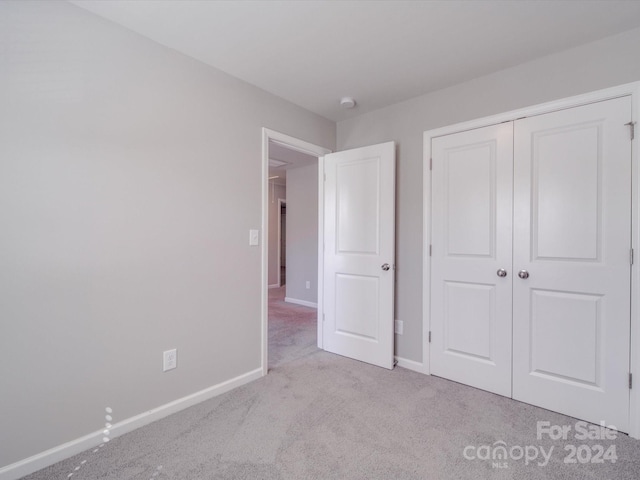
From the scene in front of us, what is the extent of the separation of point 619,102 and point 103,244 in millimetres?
3136

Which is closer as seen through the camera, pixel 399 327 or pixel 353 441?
pixel 353 441

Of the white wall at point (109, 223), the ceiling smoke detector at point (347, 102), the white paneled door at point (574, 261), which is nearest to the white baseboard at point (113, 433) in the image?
the white wall at point (109, 223)

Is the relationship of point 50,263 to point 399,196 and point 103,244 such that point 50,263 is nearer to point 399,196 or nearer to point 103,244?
point 103,244

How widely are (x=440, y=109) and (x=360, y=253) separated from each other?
1409mm

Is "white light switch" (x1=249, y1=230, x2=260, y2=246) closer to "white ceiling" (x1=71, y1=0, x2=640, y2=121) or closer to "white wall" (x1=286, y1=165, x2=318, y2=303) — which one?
"white ceiling" (x1=71, y1=0, x2=640, y2=121)

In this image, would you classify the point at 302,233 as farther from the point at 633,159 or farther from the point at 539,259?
the point at 633,159

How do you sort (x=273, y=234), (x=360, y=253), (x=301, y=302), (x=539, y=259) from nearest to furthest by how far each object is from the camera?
(x=539, y=259)
(x=360, y=253)
(x=301, y=302)
(x=273, y=234)

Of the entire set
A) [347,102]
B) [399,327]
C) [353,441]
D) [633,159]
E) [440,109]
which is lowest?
[353,441]

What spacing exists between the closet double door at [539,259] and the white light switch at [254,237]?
1470 mm

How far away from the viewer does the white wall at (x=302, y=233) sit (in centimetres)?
539

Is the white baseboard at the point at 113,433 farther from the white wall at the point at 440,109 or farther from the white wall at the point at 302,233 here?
the white wall at the point at 302,233

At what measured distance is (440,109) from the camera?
258 cm

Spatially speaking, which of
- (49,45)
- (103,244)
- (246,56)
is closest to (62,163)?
(103,244)

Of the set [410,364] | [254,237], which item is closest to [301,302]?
[410,364]
